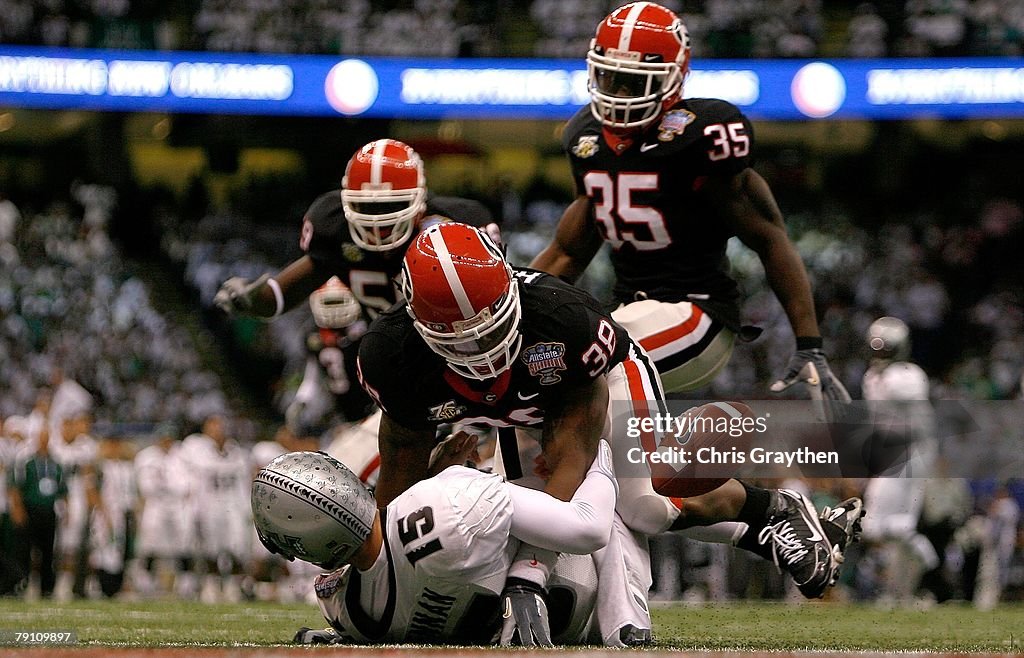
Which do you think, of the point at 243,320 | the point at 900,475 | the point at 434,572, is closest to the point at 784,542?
the point at 434,572

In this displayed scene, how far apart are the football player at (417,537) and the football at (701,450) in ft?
2.43

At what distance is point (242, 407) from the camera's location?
1644cm

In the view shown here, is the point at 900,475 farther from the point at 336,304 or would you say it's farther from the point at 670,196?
the point at 670,196

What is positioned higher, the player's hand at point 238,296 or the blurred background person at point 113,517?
the player's hand at point 238,296

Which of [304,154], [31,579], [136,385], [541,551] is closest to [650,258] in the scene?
[541,551]

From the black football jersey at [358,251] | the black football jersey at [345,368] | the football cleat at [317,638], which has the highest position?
the black football jersey at [358,251]

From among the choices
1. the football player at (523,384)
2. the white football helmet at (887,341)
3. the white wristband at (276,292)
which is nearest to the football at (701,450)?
the football player at (523,384)

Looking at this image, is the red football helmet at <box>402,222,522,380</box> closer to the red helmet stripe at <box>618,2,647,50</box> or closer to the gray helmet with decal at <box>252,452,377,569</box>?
the gray helmet with decal at <box>252,452,377,569</box>

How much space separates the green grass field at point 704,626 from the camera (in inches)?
184

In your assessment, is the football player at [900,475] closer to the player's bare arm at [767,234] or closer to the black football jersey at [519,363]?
the player's bare arm at [767,234]

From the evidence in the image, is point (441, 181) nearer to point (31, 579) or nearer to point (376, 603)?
point (31, 579)

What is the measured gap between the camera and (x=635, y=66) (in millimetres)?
5324

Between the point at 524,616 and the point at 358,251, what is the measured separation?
2.57 meters

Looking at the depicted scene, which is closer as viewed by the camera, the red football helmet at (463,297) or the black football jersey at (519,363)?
the red football helmet at (463,297)
